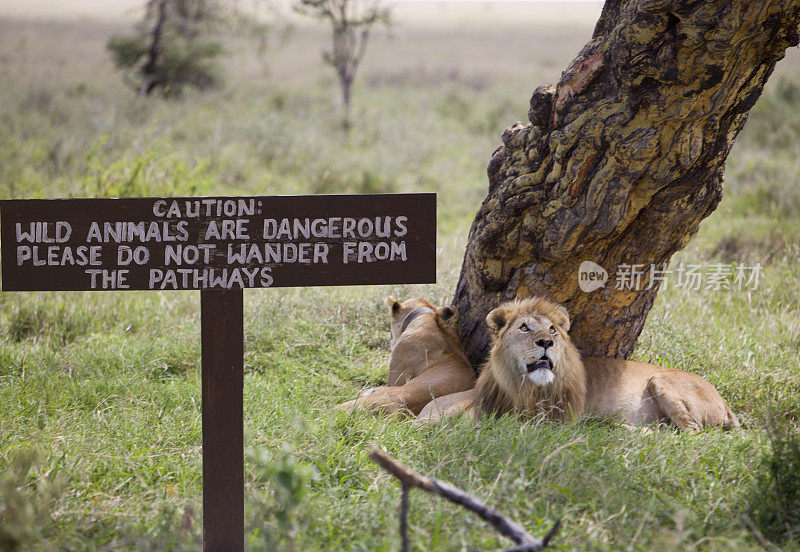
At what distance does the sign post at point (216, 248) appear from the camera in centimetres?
311

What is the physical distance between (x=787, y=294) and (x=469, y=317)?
143 inches

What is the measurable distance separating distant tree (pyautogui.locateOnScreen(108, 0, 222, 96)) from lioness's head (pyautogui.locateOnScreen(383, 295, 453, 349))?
14.5 m

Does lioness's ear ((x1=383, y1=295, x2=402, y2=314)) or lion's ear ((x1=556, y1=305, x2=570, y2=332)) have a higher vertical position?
lioness's ear ((x1=383, y1=295, x2=402, y2=314))

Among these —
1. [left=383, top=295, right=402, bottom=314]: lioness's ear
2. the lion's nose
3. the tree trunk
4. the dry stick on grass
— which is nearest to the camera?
the dry stick on grass

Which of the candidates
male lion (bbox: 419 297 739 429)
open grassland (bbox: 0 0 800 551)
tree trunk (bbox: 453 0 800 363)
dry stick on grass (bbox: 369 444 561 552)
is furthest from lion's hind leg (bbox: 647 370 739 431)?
dry stick on grass (bbox: 369 444 561 552)

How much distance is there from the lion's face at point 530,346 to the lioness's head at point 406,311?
1048 mm

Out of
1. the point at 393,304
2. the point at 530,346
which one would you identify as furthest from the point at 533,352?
the point at 393,304

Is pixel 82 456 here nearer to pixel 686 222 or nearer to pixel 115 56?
pixel 686 222

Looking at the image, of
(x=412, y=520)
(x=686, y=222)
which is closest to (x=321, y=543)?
(x=412, y=520)

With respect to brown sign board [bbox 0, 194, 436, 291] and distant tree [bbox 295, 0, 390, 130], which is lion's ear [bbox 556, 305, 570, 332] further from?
distant tree [bbox 295, 0, 390, 130]

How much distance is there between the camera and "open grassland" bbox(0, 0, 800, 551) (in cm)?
302

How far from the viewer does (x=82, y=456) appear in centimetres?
357

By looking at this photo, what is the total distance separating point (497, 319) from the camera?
4.49 m

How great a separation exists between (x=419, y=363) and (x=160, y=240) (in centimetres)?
260
